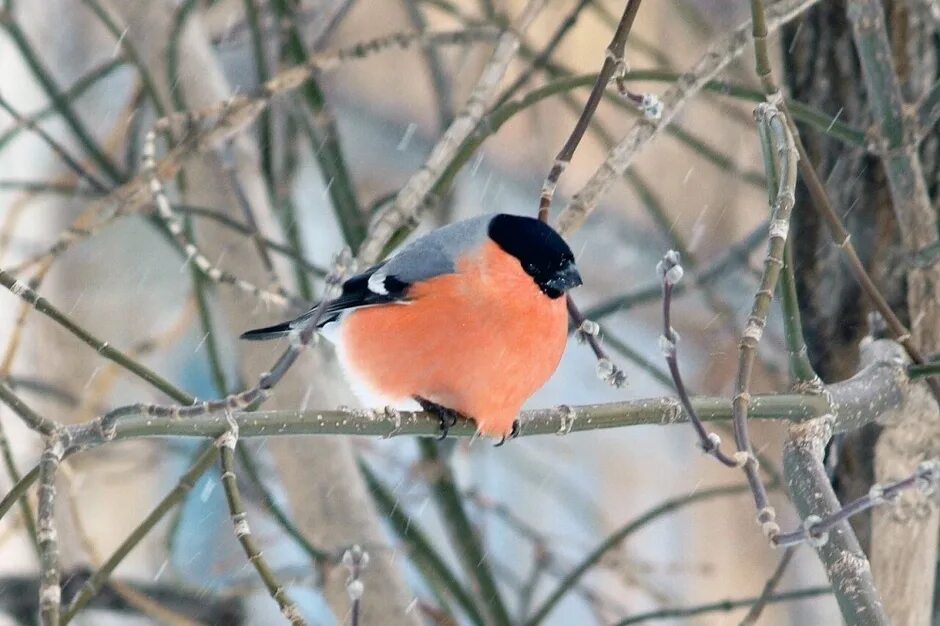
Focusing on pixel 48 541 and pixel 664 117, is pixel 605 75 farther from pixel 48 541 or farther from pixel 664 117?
pixel 48 541

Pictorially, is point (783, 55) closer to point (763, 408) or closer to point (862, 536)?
point (862, 536)

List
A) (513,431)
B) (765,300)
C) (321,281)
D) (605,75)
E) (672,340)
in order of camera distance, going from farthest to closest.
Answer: (321,281), (513,431), (605,75), (765,300), (672,340)

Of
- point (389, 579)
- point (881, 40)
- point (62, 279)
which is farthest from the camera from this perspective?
point (62, 279)

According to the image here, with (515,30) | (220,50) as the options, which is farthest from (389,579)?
(220,50)

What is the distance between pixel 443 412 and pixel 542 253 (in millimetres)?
274

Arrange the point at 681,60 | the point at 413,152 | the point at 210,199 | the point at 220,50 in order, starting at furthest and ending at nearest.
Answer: the point at 413,152 < the point at 681,60 < the point at 220,50 < the point at 210,199

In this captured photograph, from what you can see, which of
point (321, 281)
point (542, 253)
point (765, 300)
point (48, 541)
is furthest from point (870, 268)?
point (48, 541)

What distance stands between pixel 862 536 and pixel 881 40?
807mm

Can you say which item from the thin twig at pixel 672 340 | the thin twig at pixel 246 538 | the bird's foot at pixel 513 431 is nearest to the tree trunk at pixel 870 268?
the bird's foot at pixel 513 431

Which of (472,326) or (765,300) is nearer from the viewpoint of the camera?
(765,300)

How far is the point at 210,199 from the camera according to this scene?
2451mm

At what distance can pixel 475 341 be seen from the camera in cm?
167

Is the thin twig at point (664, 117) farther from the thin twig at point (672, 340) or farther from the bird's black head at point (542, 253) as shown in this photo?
the thin twig at point (672, 340)

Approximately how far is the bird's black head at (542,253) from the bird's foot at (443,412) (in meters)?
0.23
